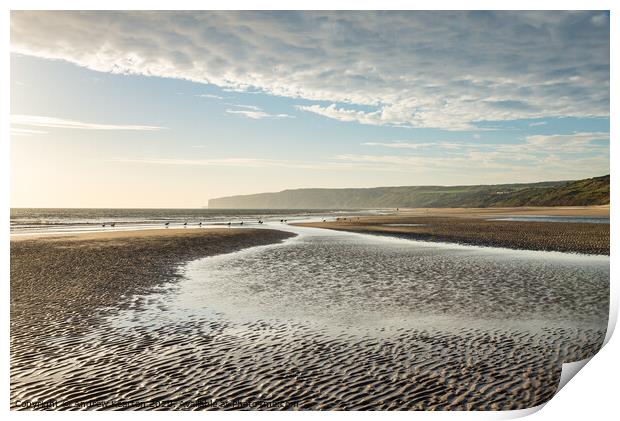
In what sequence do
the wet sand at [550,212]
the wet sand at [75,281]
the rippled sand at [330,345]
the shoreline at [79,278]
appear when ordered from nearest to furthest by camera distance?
the rippled sand at [330,345] < the wet sand at [75,281] < the shoreline at [79,278] < the wet sand at [550,212]

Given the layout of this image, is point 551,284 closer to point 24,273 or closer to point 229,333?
point 229,333

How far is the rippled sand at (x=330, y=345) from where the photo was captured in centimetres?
866

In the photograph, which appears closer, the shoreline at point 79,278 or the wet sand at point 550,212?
the shoreline at point 79,278

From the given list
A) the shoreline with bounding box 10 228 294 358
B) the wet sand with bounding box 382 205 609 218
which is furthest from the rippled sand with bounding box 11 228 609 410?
the wet sand with bounding box 382 205 609 218

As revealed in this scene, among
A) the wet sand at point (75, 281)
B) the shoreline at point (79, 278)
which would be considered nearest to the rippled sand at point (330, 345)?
the wet sand at point (75, 281)

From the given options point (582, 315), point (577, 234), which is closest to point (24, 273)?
point (582, 315)

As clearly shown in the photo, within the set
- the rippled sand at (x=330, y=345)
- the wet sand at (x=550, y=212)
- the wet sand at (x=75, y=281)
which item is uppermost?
the wet sand at (x=550, y=212)

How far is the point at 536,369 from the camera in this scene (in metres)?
9.66

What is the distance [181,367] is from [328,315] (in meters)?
5.54

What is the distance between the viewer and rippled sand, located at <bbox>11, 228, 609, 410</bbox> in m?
8.66

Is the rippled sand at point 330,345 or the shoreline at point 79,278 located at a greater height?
the shoreline at point 79,278

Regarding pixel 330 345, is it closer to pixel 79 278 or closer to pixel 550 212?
pixel 79 278

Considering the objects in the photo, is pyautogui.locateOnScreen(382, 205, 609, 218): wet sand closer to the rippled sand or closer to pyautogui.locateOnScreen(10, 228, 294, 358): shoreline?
the rippled sand

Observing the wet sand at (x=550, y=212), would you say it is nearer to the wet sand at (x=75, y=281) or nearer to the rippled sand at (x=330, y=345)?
the rippled sand at (x=330, y=345)
